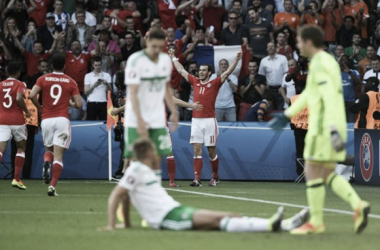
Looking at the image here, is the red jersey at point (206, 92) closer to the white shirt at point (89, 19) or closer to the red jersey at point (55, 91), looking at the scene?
the red jersey at point (55, 91)

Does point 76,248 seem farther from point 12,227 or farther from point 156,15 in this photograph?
point 156,15

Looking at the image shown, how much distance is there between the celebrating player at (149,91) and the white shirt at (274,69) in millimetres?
12940

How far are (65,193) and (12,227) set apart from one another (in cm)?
635

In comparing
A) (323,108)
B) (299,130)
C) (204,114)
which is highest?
(323,108)

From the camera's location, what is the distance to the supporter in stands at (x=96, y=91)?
76.5 feet

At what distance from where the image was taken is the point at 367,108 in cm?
2053

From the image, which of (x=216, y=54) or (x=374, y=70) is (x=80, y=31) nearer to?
(x=216, y=54)

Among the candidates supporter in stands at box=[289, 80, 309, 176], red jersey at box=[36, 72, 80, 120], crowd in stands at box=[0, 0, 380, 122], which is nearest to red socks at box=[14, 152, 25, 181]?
red jersey at box=[36, 72, 80, 120]

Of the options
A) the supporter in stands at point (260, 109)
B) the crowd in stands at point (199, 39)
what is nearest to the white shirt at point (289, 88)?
the crowd in stands at point (199, 39)

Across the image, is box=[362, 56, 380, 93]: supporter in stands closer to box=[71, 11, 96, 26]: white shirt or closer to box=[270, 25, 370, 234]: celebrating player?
box=[71, 11, 96, 26]: white shirt

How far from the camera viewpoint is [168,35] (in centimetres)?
2403

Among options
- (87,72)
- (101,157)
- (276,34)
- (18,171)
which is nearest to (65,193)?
(18,171)

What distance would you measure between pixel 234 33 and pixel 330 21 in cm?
268

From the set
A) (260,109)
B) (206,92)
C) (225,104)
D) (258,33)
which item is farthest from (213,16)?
(206,92)
